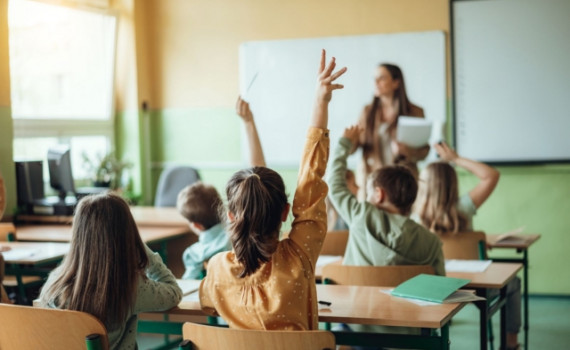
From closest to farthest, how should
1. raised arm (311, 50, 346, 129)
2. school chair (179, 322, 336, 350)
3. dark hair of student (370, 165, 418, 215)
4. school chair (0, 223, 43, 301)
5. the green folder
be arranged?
school chair (179, 322, 336, 350)
raised arm (311, 50, 346, 129)
the green folder
dark hair of student (370, 165, 418, 215)
school chair (0, 223, 43, 301)

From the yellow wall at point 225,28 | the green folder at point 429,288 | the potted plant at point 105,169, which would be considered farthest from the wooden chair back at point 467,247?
the potted plant at point 105,169

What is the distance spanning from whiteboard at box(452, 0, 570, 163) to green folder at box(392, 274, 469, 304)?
132 inches

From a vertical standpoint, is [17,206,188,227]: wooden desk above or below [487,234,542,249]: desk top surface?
above

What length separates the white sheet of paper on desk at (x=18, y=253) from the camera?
3700mm

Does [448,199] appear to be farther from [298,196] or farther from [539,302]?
[539,302]

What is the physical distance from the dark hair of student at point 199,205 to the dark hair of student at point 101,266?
1.14 meters

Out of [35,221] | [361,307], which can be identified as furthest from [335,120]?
[361,307]

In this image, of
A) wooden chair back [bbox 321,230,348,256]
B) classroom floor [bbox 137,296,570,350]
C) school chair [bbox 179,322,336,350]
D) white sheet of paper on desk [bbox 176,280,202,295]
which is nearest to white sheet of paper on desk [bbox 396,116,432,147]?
classroom floor [bbox 137,296,570,350]

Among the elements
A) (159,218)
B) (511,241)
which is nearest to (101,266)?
(511,241)

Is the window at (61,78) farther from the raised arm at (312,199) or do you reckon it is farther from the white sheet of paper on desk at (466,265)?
the raised arm at (312,199)

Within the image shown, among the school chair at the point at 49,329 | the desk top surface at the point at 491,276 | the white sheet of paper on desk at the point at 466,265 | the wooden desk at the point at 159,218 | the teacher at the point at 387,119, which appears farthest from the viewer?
the teacher at the point at 387,119

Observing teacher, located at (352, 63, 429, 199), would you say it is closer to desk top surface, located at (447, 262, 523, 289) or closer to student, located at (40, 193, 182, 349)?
desk top surface, located at (447, 262, 523, 289)

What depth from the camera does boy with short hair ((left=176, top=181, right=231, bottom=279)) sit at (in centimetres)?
339

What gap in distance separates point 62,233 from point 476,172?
2629 mm
